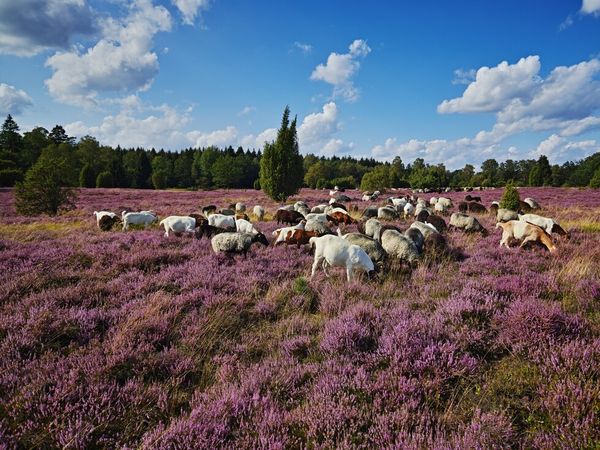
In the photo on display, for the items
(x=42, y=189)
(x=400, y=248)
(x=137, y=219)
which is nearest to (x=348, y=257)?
(x=400, y=248)

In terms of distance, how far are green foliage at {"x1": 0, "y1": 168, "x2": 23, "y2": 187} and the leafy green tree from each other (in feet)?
143

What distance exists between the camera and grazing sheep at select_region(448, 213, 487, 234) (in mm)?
15363

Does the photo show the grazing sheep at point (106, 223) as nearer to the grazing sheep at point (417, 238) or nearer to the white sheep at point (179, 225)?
the white sheep at point (179, 225)

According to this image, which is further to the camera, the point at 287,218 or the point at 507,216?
the point at 287,218

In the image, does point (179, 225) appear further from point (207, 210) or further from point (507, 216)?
point (507, 216)

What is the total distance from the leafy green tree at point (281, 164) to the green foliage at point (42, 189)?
1826 cm

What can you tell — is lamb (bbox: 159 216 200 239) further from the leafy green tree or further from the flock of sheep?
the leafy green tree

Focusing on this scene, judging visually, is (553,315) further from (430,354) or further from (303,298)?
(303,298)

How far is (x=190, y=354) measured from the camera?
Answer: 4512mm

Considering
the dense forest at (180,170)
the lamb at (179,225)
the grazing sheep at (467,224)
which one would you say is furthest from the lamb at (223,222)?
the dense forest at (180,170)

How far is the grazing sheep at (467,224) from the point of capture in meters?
15.4

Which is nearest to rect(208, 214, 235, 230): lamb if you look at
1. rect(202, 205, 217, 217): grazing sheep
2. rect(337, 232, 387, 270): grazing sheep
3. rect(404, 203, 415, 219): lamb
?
rect(202, 205, 217, 217): grazing sheep

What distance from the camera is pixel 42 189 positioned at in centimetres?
2164

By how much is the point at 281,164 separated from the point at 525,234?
2606 centimetres
